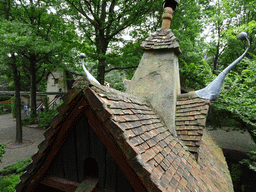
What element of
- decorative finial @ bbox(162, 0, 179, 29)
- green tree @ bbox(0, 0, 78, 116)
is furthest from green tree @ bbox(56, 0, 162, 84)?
decorative finial @ bbox(162, 0, 179, 29)

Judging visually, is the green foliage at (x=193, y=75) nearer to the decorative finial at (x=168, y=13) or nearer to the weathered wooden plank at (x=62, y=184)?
the decorative finial at (x=168, y=13)

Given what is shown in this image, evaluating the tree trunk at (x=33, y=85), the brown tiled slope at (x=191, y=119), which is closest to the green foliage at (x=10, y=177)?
the brown tiled slope at (x=191, y=119)

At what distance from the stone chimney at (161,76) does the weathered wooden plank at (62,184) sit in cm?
181

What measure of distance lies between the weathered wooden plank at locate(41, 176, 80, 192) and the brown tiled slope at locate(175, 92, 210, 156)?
189 cm

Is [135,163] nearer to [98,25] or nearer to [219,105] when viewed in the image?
[219,105]

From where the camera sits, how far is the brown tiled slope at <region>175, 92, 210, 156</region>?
275 centimetres

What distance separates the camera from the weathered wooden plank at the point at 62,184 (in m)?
1.80

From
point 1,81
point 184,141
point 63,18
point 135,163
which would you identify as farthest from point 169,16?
point 1,81

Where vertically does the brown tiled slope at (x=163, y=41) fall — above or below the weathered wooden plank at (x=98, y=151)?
above

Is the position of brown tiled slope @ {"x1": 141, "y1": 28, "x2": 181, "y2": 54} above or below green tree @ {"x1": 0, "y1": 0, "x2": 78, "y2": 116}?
below

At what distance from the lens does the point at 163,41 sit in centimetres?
348

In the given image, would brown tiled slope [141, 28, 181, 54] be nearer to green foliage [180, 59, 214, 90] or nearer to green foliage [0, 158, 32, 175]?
green foliage [180, 59, 214, 90]

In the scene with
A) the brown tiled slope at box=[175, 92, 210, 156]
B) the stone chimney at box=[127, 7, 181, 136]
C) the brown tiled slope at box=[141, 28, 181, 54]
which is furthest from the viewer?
the brown tiled slope at box=[141, 28, 181, 54]

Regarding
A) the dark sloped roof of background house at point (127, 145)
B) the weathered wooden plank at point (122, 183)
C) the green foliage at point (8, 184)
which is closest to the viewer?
the dark sloped roof of background house at point (127, 145)
